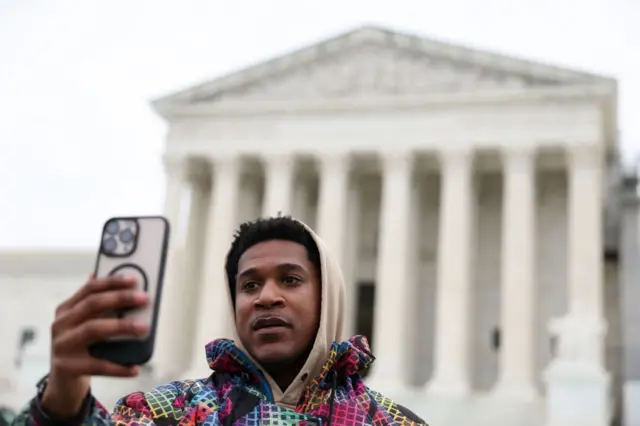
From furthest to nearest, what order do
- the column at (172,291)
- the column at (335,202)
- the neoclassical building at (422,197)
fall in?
the column at (172,291) → the column at (335,202) → the neoclassical building at (422,197)

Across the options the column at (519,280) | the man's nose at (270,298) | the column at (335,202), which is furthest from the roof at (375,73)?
the man's nose at (270,298)

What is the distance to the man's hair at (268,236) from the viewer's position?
408 cm

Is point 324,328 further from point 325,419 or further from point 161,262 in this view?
point 161,262

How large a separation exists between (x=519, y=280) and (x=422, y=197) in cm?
859

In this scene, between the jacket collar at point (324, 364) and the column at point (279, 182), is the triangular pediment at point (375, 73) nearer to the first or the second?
the column at point (279, 182)

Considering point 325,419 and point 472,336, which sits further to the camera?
point 472,336

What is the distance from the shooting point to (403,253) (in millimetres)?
42812

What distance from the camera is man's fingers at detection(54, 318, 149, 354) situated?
2574 millimetres

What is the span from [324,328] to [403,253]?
129 ft

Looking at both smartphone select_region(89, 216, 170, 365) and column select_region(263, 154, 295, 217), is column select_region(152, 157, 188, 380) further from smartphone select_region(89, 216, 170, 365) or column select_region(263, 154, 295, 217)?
smartphone select_region(89, 216, 170, 365)

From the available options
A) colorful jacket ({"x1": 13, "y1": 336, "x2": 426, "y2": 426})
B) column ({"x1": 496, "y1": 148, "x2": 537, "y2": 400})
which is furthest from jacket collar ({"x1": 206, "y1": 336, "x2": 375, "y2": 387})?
column ({"x1": 496, "y1": 148, "x2": 537, "y2": 400})

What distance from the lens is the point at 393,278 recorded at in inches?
1676

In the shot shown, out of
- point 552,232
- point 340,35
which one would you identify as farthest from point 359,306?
point 340,35

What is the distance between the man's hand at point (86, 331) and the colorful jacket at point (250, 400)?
0.70 metres
